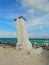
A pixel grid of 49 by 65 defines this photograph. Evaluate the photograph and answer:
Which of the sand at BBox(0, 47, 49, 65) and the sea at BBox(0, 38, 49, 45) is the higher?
the sea at BBox(0, 38, 49, 45)

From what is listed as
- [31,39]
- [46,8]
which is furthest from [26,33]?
[46,8]

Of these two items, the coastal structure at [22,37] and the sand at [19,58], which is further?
the coastal structure at [22,37]

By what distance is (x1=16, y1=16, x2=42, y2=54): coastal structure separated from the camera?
3.32 meters

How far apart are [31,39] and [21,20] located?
368 millimetres

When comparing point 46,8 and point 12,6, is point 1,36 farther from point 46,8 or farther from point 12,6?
point 46,8

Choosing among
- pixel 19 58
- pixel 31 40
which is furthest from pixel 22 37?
pixel 19 58

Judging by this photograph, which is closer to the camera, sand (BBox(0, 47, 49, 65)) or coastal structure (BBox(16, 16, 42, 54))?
sand (BBox(0, 47, 49, 65))

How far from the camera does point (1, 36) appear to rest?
11.1 feet

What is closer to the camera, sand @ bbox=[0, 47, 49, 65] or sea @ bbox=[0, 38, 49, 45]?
sand @ bbox=[0, 47, 49, 65]

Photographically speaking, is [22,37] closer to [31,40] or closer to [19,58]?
[31,40]

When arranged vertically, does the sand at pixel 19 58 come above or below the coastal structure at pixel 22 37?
below

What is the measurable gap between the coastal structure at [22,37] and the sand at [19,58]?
0.10 metres

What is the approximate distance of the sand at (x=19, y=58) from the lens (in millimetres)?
3002

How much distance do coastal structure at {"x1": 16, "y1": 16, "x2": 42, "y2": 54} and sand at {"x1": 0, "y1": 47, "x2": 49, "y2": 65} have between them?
0.34 feet
